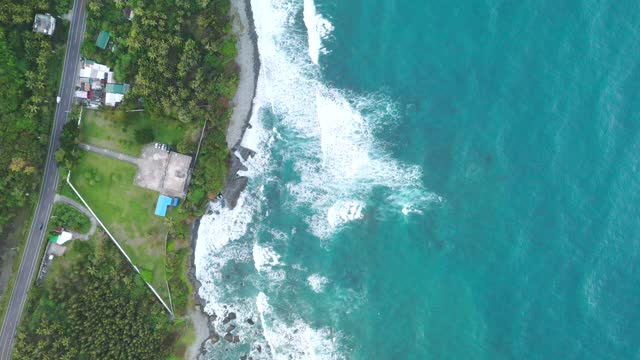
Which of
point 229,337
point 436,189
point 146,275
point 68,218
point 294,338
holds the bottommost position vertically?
point 229,337

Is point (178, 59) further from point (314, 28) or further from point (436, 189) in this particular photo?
point (436, 189)

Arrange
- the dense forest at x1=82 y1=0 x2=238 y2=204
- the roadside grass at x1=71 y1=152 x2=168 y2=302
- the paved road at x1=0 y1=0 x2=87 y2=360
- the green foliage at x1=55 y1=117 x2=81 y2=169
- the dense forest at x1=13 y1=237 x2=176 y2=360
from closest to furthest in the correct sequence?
the dense forest at x1=13 y1=237 x2=176 y2=360
the green foliage at x1=55 y1=117 x2=81 y2=169
the dense forest at x1=82 y1=0 x2=238 y2=204
the paved road at x1=0 y1=0 x2=87 y2=360
the roadside grass at x1=71 y1=152 x2=168 y2=302

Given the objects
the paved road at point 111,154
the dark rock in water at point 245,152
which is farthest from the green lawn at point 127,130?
the dark rock in water at point 245,152

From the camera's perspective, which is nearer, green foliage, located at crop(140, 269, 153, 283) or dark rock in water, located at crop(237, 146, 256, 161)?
green foliage, located at crop(140, 269, 153, 283)

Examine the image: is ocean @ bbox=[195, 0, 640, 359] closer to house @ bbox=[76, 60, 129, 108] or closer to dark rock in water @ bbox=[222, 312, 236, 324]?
dark rock in water @ bbox=[222, 312, 236, 324]

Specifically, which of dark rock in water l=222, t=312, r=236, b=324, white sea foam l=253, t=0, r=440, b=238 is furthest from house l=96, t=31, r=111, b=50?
dark rock in water l=222, t=312, r=236, b=324

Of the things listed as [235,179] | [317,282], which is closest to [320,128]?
[235,179]

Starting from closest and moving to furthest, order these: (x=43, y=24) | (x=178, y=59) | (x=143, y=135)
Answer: (x=43, y=24) < (x=143, y=135) < (x=178, y=59)
